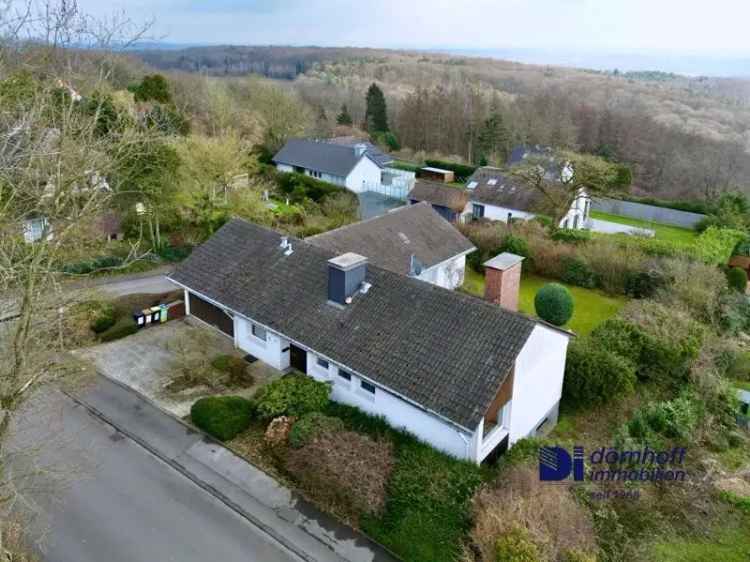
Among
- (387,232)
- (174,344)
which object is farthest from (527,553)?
(387,232)

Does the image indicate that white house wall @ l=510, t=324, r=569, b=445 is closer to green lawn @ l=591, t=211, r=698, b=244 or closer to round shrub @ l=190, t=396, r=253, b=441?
round shrub @ l=190, t=396, r=253, b=441

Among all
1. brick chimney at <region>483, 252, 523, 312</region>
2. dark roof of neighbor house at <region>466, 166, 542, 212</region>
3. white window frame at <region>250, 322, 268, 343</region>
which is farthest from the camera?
dark roof of neighbor house at <region>466, 166, 542, 212</region>

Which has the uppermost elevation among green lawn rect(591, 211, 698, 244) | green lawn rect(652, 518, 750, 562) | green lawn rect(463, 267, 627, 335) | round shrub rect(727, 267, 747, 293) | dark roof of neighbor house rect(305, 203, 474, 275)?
dark roof of neighbor house rect(305, 203, 474, 275)

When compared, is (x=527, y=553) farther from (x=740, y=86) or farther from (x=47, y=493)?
(x=740, y=86)

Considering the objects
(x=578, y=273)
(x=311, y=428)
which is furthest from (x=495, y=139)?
(x=311, y=428)

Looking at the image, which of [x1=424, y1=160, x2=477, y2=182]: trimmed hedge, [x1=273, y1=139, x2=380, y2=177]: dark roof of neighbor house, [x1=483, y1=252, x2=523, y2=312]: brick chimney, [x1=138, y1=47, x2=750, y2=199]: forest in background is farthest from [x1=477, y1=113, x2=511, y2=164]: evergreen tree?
[x1=483, y1=252, x2=523, y2=312]: brick chimney
